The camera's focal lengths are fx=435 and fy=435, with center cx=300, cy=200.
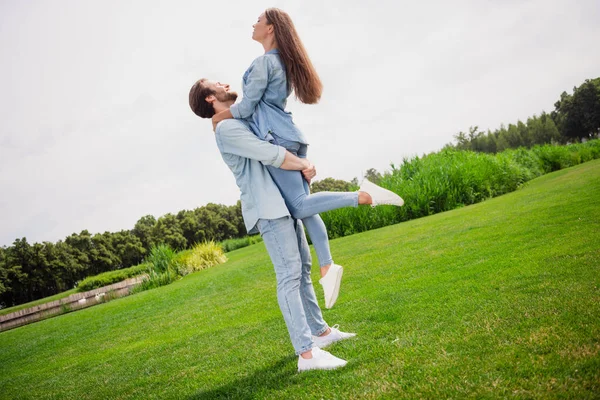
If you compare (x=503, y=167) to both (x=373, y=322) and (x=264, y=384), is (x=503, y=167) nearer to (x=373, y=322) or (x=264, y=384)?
(x=373, y=322)

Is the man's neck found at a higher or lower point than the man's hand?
higher

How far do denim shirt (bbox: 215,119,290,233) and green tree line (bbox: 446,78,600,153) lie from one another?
137ft

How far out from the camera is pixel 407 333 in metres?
2.99

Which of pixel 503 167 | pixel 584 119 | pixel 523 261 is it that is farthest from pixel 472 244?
pixel 584 119

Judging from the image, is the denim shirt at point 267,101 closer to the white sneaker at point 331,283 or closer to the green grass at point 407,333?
the white sneaker at point 331,283

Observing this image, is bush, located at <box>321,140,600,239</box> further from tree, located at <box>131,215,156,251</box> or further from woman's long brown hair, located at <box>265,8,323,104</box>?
tree, located at <box>131,215,156,251</box>

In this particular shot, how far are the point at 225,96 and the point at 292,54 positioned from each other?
62 cm

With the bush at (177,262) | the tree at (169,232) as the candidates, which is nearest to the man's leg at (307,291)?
the bush at (177,262)

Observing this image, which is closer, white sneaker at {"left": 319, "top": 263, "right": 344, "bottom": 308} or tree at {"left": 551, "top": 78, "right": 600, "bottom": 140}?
white sneaker at {"left": 319, "top": 263, "right": 344, "bottom": 308}

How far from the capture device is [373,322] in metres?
3.51

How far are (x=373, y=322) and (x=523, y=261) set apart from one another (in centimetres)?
174

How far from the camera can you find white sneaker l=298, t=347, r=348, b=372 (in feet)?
8.84

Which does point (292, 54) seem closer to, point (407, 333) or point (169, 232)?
point (407, 333)

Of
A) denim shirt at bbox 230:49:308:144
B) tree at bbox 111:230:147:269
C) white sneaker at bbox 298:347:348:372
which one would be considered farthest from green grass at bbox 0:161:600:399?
tree at bbox 111:230:147:269
